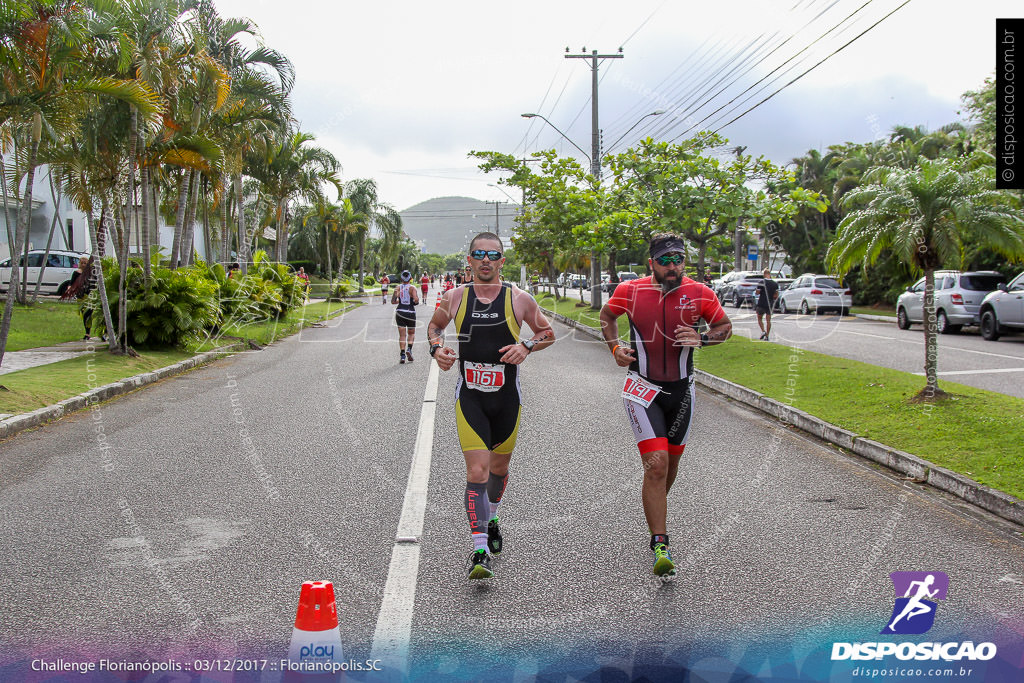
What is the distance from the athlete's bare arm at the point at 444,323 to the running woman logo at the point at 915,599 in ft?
8.65

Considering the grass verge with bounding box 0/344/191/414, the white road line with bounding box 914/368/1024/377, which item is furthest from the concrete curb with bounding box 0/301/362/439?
the white road line with bounding box 914/368/1024/377

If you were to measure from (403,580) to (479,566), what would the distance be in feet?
1.38

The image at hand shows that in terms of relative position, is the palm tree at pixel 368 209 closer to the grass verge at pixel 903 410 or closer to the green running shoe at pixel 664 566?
the grass verge at pixel 903 410

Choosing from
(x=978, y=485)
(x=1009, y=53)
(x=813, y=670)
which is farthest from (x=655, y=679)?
(x=1009, y=53)

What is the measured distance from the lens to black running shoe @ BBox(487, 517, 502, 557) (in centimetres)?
486

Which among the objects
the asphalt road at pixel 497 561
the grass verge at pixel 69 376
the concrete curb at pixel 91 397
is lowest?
the asphalt road at pixel 497 561

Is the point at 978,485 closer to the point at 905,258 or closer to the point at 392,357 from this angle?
the point at 905,258

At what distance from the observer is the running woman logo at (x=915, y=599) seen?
13.1 ft

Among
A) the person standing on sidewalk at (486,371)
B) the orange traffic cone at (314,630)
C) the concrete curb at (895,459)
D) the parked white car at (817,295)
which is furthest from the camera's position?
the parked white car at (817,295)

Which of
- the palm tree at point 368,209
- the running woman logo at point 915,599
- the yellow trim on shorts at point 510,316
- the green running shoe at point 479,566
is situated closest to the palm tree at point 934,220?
the running woman logo at point 915,599

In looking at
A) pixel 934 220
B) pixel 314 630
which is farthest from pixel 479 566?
pixel 934 220

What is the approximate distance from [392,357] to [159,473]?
10.1m

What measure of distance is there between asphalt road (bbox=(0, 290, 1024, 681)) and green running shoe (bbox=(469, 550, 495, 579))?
0.20ft

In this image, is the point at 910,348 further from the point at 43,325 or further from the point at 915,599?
the point at 43,325
